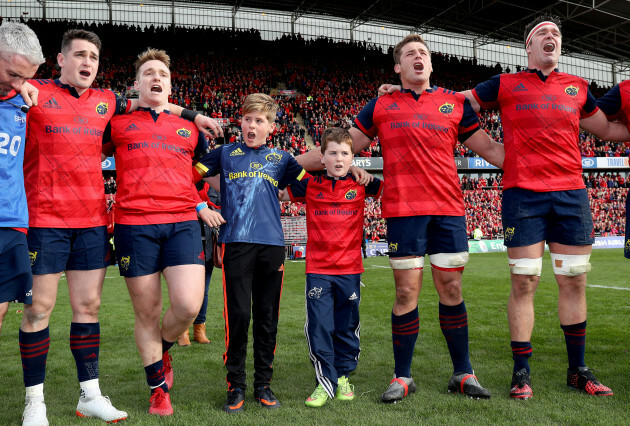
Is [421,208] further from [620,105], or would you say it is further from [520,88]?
[620,105]

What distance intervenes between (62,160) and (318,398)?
7.61 feet

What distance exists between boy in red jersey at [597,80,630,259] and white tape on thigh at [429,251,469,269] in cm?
130

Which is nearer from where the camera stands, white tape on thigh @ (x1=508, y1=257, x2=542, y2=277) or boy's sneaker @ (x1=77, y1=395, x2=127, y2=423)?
boy's sneaker @ (x1=77, y1=395, x2=127, y2=423)

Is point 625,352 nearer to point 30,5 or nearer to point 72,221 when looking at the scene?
point 72,221

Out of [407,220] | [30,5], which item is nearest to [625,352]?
[407,220]

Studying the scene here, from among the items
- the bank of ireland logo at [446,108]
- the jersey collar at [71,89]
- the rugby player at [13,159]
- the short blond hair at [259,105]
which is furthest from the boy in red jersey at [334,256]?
the rugby player at [13,159]

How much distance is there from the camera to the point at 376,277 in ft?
42.7

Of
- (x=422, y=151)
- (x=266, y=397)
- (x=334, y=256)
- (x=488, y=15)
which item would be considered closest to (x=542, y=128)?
(x=422, y=151)

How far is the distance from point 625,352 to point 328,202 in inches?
129

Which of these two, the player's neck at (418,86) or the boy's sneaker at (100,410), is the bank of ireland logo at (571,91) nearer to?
the player's neck at (418,86)

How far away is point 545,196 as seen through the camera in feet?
11.9

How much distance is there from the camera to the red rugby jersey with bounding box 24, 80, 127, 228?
10.4ft

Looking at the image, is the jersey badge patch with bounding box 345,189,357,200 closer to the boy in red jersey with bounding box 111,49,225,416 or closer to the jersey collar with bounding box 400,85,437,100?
the jersey collar with bounding box 400,85,437,100

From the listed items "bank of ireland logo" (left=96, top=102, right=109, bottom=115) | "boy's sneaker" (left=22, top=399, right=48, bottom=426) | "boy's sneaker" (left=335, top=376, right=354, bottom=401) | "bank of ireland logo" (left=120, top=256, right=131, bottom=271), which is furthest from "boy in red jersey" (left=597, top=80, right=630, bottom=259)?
"boy's sneaker" (left=22, top=399, right=48, bottom=426)
